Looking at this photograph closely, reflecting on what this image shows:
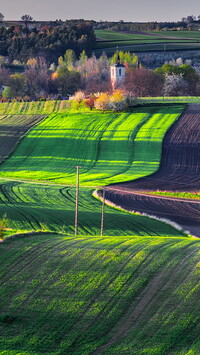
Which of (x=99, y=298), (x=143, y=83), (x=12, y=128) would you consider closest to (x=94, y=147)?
(x=12, y=128)

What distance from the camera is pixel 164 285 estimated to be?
35.6 m

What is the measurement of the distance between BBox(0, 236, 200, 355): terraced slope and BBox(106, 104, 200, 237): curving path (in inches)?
793

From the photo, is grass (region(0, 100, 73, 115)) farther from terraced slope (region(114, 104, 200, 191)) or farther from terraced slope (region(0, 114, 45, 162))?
terraced slope (region(114, 104, 200, 191))

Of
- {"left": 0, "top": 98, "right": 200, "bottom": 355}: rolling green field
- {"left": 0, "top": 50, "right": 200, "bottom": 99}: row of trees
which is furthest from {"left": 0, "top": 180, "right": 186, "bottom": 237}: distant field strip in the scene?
{"left": 0, "top": 50, "right": 200, "bottom": 99}: row of trees

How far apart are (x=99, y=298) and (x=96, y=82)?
5814 inches

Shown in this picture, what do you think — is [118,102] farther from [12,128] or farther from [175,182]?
[175,182]

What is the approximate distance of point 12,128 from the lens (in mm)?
124125

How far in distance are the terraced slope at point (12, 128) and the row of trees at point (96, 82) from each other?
21298mm

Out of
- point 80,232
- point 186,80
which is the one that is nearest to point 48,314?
point 80,232

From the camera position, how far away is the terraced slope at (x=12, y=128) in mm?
112500

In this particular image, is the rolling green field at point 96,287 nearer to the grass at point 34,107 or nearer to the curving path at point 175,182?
the curving path at point 175,182

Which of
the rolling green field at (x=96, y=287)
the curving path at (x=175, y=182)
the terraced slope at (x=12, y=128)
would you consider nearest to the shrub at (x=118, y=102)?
the curving path at (x=175, y=182)

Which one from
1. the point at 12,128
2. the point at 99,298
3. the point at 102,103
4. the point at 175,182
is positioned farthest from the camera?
the point at 102,103

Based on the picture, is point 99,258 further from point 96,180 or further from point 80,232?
point 96,180
